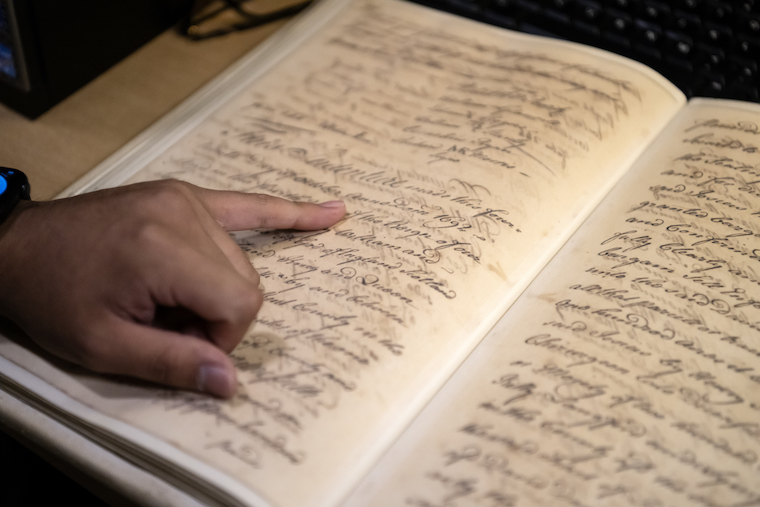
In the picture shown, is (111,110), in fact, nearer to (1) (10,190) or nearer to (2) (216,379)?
(1) (10,190)

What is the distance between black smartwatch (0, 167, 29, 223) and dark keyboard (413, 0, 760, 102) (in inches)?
20.7

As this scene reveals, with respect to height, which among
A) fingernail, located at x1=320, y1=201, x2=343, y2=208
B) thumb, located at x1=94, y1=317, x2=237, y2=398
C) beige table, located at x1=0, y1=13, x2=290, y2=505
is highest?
beige table, located at x1=0, y1=13, x2=290, y2=505

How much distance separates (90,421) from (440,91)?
464 mm

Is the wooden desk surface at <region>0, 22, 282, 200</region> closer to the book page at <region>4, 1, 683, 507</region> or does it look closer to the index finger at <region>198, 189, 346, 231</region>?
the book page at <region>4, 1, 683, 507</region>

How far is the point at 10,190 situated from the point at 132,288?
17cm

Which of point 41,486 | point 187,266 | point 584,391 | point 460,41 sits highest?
point 460,41

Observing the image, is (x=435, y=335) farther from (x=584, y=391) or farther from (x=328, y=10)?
(x=328, y=10)

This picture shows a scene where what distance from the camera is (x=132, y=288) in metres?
0.41

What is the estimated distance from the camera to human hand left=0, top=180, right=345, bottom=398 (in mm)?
409

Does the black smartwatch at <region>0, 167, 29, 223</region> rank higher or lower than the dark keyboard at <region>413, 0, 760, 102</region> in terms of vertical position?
lower

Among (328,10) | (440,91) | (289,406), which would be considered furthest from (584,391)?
(328,10)

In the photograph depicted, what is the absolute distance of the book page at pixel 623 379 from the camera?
0.40 meters

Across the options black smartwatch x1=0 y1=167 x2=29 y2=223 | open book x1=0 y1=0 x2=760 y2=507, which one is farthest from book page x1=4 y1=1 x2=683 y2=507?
black smartwatch x1=0 y1=167 x2=29 y2=223

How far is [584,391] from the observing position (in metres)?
0.44
